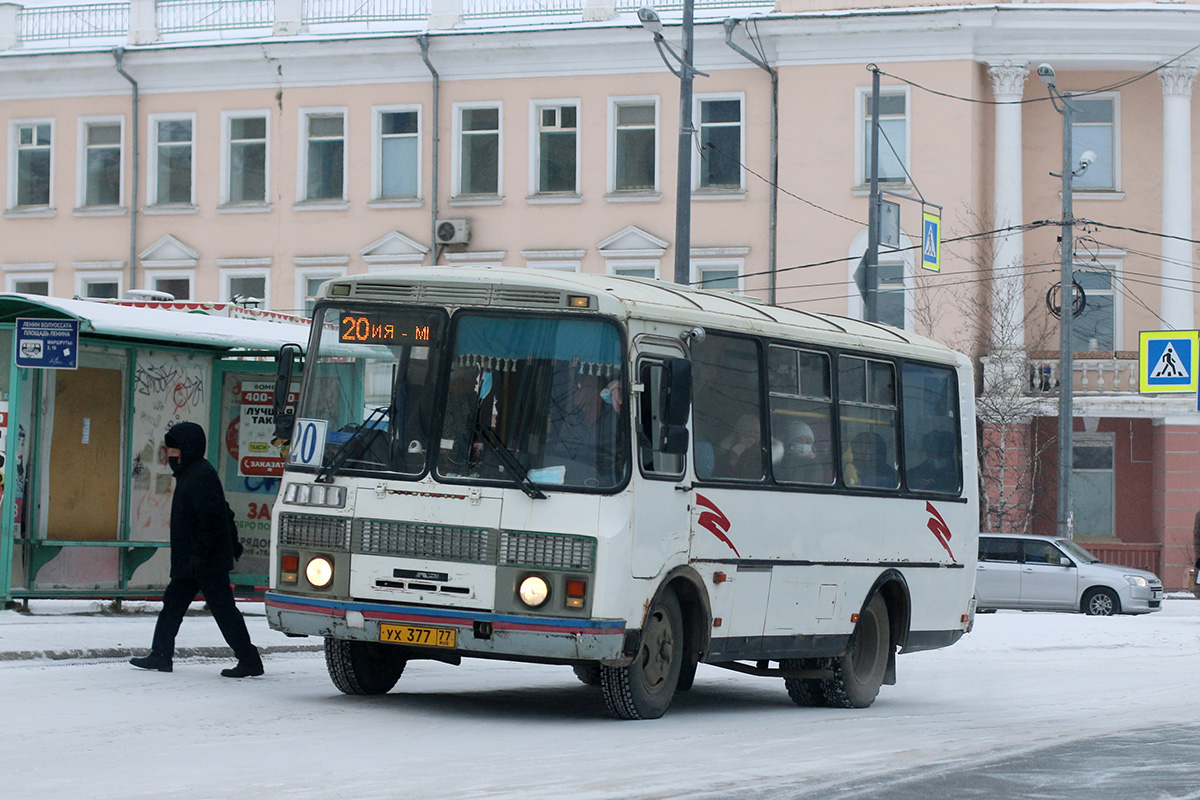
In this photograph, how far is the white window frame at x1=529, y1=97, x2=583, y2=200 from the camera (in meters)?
39.0

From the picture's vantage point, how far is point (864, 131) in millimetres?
37750

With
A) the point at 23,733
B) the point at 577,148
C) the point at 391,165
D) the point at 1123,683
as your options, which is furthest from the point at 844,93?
the point at 23,733

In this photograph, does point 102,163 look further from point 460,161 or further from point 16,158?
point 460,161

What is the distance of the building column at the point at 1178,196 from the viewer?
125ft

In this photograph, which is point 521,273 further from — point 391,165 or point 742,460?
point 391,165

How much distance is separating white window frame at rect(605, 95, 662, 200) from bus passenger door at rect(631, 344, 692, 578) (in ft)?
88.9

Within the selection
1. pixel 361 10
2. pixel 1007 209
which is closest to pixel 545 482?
pixel 1007 209

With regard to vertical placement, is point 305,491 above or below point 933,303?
below

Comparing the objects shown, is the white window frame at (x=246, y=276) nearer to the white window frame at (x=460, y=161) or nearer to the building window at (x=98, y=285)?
the building window at (x=98, y=285)

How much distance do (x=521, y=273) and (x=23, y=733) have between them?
402 cm

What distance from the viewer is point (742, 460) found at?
12.7 metres

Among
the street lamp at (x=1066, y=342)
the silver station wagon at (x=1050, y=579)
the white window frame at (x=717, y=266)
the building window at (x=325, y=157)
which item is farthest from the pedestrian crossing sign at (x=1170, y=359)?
the building window at (x=325, y=157)

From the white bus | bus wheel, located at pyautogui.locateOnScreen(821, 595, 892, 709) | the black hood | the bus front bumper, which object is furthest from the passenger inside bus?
the black hood

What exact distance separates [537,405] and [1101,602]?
852 inches
